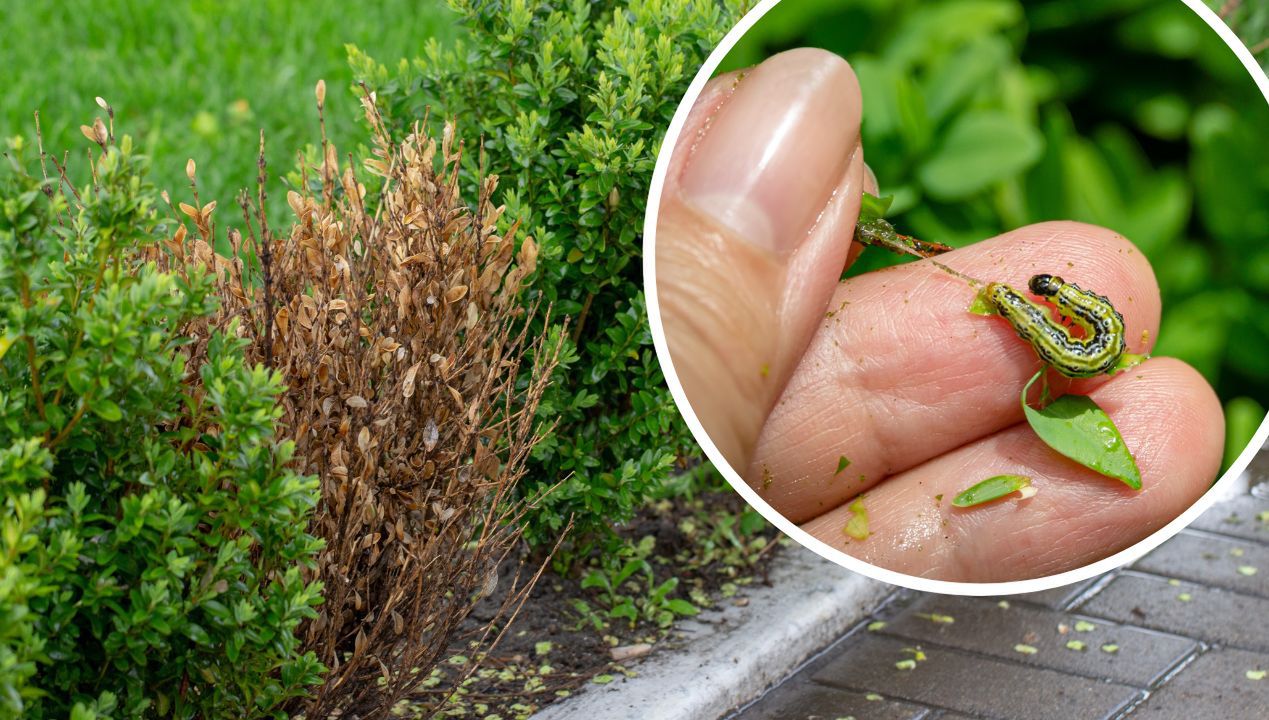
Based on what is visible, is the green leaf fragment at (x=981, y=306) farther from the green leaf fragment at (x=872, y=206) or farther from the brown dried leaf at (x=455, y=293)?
the brown dried leaf at (x=455, y=293)

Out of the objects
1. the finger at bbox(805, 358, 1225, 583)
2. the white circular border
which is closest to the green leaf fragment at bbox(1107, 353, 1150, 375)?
the finger at bbox(805, 358, 1225, 583)

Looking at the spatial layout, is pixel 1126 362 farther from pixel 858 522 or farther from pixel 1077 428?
pixel 858 522

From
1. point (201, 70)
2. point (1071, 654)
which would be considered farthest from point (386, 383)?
point (201, 70)

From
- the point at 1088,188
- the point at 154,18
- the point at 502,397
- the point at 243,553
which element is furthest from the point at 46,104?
the point at 1088,188

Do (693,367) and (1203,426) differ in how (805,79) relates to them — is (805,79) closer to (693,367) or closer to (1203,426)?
(693,367)

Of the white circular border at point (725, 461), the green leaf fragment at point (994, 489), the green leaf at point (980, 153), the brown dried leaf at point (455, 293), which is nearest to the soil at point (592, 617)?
the brown dried leaf at point (455, 293)
